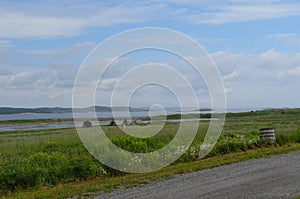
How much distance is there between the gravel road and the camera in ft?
37.1

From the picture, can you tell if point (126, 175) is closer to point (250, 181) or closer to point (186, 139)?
point (250, 181)

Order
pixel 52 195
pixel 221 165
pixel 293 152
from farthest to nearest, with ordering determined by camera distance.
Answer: pixel 293 152 → pixel 221 165 → pixel 52 195

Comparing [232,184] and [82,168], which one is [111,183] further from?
[232,184]

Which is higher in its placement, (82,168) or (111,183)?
(82,168)

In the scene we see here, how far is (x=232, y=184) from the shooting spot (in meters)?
12.6

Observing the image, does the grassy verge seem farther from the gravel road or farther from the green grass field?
the gravel road

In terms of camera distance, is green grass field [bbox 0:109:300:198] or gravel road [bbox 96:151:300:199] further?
green grass field [bbox 0:109:300:198]

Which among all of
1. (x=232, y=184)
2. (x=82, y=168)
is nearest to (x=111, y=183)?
(x=82, y=168)

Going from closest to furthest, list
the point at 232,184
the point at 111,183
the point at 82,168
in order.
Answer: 1. the point at 232,184
2. the point at 111,183
3. the point at 82,168

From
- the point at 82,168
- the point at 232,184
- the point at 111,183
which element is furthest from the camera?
the point at 82,168

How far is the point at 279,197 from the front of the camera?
1052cm

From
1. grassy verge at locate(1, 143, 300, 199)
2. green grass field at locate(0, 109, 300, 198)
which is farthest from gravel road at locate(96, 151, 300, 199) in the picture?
green grass field at locate(0, 109, 300, 198)

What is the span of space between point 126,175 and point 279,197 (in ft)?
22.1

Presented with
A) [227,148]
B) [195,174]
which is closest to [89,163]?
[195,174]
